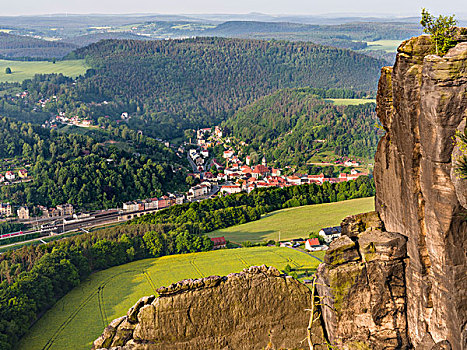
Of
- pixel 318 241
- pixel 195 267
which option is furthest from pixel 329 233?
pixel 195 267

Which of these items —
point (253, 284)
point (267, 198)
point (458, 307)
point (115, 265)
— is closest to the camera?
point (458, 307)

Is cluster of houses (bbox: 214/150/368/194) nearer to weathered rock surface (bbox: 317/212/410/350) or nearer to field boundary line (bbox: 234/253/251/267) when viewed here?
field boundary line (bbox: 234/253/251/267)

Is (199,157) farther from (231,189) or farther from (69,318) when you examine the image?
(69,318)

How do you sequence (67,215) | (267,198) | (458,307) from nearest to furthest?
(458,307) → (267,198) → (67,215)

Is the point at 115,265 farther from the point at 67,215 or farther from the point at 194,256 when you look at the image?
the point at 67,215

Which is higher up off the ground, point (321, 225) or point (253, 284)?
point (253, 284)

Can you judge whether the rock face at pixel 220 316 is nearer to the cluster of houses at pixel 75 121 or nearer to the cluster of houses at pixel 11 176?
the cluster of houses at pixel 11 176

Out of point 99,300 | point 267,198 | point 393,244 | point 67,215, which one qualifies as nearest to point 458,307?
point 393,244
